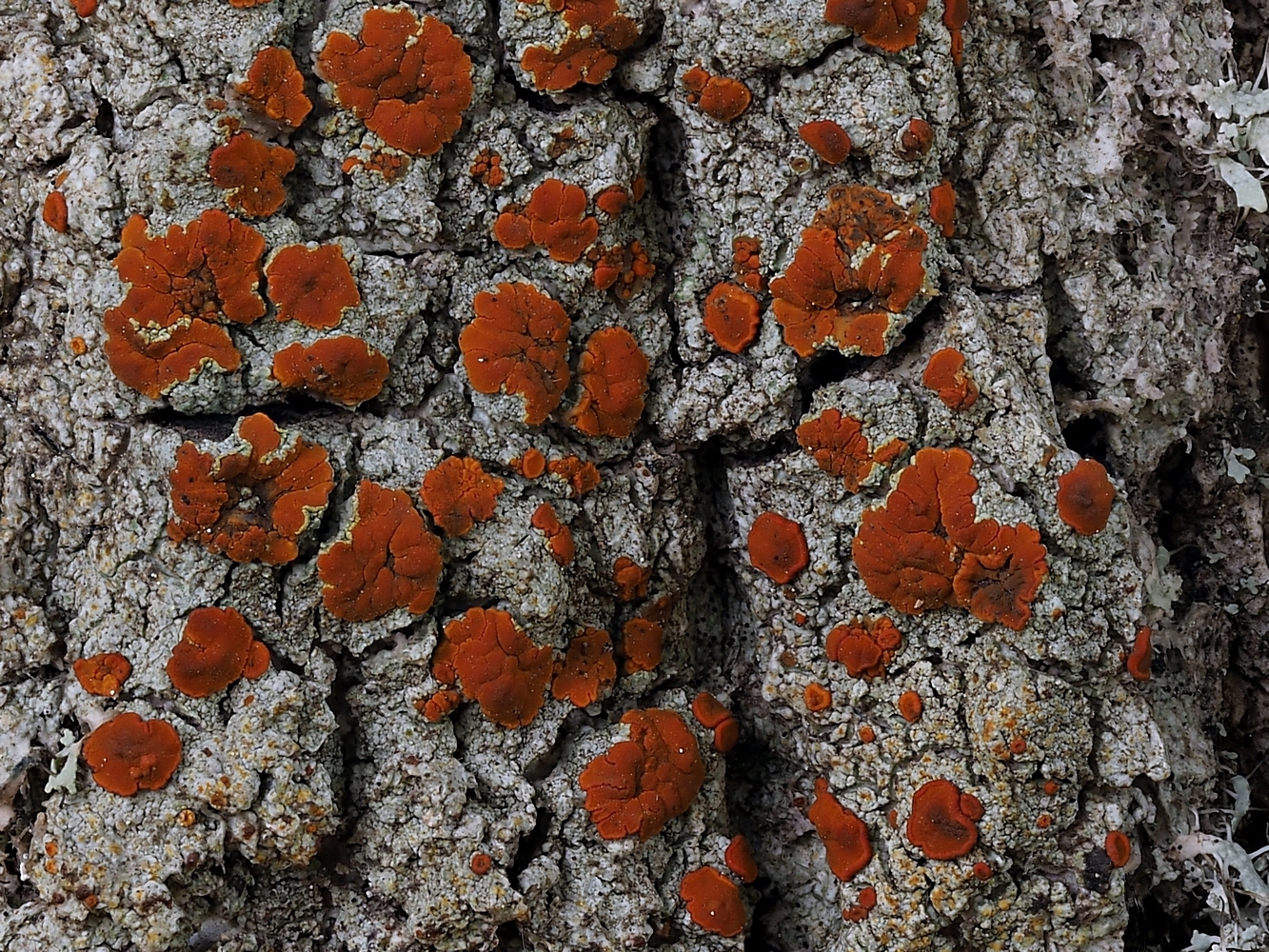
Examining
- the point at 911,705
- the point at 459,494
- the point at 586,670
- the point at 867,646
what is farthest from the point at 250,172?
the point at 911,705

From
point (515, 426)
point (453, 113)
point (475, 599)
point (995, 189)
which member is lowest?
point (475, 599)

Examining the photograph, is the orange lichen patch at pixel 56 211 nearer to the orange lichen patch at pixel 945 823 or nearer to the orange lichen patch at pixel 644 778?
the orange lichen patch at pixel 644 778

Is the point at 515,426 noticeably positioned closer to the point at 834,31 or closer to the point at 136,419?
the point at 136,419

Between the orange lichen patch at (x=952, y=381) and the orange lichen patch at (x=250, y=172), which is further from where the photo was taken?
the orange lichen patch at (x=952, y=381)

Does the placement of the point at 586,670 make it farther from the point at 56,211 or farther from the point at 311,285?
the point at 56,211

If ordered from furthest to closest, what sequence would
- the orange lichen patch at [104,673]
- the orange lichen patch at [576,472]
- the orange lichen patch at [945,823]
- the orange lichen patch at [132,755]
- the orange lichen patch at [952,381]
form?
the orange lichen patch at [576,472], the orange lichen patch at [952,381], the orange lichen patch at [945,823], the orange lichen patch at [104,673], the orange lichen patch at [132,755]

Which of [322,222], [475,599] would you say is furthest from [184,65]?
[475,599]

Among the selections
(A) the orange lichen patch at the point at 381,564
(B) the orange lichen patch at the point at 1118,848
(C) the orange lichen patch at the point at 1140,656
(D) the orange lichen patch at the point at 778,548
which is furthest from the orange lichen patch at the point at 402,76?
(B) the orange lichen patch at the point at 1118,848
